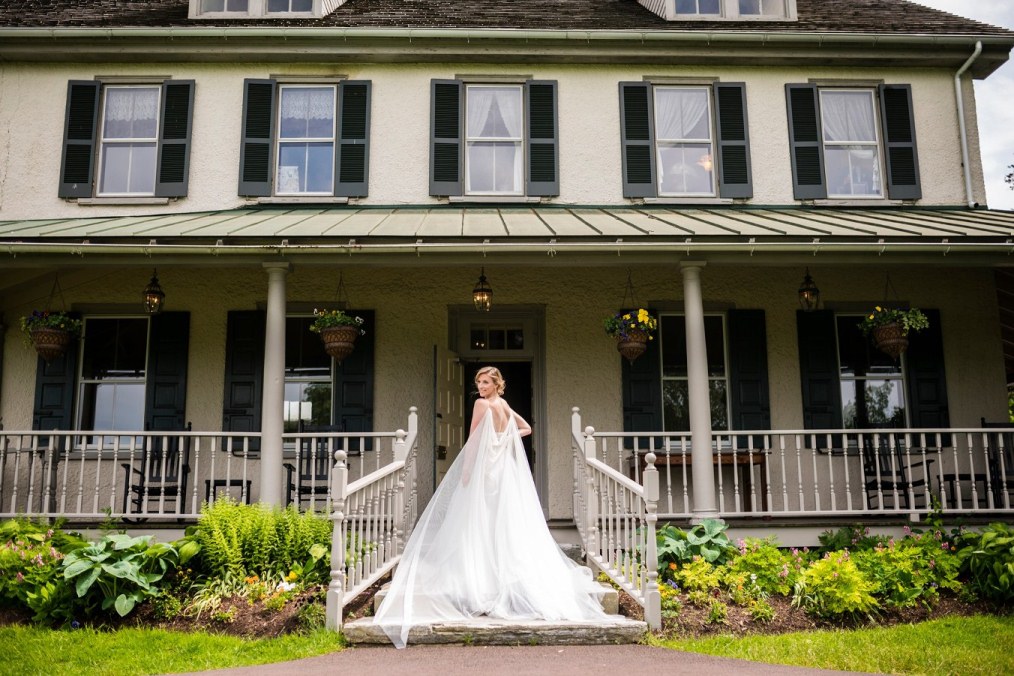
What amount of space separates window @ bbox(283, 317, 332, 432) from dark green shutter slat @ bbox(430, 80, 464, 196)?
2.42 metres

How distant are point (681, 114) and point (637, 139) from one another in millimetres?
759

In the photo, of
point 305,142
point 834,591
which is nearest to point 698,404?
point 834,591

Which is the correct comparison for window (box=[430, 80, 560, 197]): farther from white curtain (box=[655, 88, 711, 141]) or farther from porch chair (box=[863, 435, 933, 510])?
porch chair (box=[863, 435, 933, 510])

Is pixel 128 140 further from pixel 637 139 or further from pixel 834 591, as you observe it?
pixel 834 591

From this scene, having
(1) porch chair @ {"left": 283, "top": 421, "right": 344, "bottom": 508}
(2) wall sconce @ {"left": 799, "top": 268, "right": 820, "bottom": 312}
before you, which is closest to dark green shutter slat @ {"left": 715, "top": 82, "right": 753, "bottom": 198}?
(2) wall sconce @ {"left": 799, "top": 268, "right": 820, "bottom": 312}

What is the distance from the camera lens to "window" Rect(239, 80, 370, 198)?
11211 mm

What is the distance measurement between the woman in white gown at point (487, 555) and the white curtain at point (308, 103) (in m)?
5.62

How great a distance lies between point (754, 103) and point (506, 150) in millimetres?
3346

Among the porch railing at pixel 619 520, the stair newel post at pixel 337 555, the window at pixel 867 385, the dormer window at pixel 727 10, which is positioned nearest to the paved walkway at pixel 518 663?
the stair newel post at pixel 337 555

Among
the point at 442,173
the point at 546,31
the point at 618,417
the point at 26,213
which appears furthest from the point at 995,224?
the point at 26,213

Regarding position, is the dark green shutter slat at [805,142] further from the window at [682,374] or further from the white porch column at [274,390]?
the white porch column at [274,390]

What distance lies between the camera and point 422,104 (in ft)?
37.8

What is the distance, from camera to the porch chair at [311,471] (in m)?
9.22

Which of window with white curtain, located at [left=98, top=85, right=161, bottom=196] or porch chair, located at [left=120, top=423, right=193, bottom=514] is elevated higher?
window with white curtain, located at [left=98, top=85, right=161, bottom=196]
